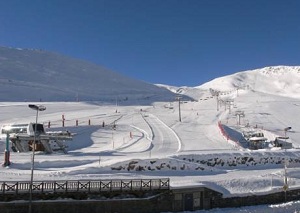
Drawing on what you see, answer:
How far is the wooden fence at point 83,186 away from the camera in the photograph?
26.0 m

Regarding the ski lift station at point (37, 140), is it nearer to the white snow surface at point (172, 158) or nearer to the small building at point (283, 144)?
the white snow surface at point (172, 158)

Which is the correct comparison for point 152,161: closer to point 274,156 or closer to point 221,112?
point 274,156

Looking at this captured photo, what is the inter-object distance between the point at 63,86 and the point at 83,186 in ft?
444

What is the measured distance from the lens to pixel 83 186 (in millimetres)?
27500

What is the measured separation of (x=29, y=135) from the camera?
42188mm

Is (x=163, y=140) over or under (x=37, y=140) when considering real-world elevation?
over

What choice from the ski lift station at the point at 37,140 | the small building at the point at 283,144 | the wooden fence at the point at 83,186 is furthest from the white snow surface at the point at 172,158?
the wooden fence at the point at 83,186

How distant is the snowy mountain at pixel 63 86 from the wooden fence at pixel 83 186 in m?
90.1

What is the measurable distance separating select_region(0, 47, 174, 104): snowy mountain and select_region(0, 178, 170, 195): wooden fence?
90.1 m

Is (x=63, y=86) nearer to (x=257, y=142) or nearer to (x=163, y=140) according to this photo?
(x=163, y=140)

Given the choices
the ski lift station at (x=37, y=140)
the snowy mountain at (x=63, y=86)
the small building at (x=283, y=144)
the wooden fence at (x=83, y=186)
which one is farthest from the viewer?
the snowy mountain at (x=63, y=86)

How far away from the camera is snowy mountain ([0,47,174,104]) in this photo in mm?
126625

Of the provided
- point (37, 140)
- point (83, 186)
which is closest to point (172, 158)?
point (83, 186)

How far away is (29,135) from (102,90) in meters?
117
